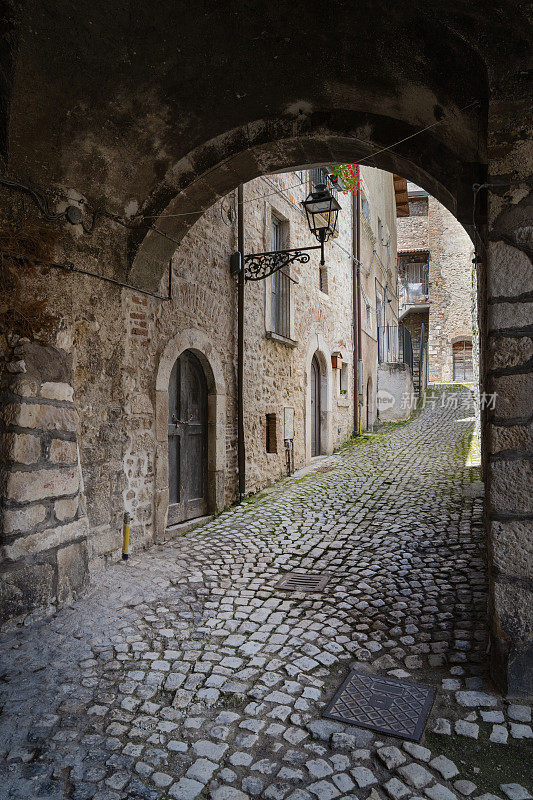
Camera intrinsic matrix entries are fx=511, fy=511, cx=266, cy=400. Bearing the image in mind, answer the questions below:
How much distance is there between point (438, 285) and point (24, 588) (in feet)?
87.7

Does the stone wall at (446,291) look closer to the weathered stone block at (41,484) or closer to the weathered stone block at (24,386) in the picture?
the weathered stone block at (41,484)

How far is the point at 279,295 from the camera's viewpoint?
8.94m

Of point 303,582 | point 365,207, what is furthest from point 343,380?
point 303,582

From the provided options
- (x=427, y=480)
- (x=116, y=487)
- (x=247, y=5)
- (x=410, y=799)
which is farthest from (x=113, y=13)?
(x=427, y=480)

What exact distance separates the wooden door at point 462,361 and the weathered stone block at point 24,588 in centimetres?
2546

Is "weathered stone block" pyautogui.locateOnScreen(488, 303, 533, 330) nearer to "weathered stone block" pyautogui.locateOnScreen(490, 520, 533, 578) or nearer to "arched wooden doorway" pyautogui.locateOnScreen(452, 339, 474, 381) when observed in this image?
"weathered stone block" pyautogui.locateOnScreen(490, 520, 533, 578)

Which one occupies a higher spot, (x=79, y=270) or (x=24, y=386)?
(x=79, y=270)

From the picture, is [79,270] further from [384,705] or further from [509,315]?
[384,705]

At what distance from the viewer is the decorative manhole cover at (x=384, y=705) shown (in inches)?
89.7

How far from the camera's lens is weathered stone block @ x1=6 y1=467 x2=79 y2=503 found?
3385 millimetres

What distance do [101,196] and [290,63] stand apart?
1.87 meters

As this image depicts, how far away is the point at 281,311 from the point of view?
8.98m

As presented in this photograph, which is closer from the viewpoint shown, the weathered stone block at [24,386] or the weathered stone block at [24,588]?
the weathered stone block at [24,588]

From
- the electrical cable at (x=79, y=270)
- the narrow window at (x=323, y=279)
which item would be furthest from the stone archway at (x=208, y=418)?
the narrow window at (x=323, y=279)
